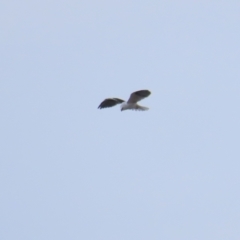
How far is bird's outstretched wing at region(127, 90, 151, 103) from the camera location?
113 ft

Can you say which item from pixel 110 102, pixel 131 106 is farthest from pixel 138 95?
pixel 110 102

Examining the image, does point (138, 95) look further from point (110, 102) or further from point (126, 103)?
point (110, 102)

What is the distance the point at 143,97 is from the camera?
34.7 m

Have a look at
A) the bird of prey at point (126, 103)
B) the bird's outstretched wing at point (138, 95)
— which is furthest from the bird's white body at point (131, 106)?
the bird's outstretched wing at point (138, 95)

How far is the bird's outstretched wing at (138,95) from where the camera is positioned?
34.5 metres

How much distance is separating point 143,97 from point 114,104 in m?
1.21

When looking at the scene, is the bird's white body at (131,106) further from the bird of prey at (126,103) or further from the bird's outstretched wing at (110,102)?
the bird's outstretched wing at (110,102)

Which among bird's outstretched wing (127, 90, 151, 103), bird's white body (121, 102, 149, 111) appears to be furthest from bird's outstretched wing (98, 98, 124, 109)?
→ bird's outstretched wing (127, 90, 151, 103)

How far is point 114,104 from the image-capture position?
116 feet

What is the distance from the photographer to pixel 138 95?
34.8m

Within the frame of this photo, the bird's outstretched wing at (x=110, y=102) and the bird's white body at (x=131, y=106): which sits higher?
the bird's outstretched wing at (x=110, y=102)

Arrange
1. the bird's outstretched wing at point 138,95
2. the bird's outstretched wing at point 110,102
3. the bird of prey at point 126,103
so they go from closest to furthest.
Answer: the bird's outstretched wing at point 138,95, the bird of prey at point 126,103, the bird's outstretched wing at point 110,102

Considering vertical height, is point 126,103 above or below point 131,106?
above

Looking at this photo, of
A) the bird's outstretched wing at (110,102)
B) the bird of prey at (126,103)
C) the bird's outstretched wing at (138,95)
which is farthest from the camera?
the bird's outstretched wing at (110,102)
